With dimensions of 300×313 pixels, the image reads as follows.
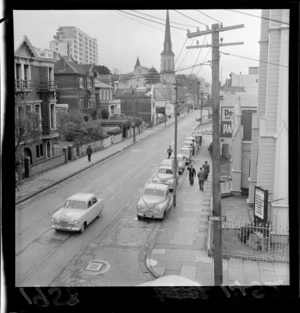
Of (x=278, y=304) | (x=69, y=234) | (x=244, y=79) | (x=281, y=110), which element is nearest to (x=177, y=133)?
(x=244, y=79)

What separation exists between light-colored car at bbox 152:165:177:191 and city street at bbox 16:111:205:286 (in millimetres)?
711

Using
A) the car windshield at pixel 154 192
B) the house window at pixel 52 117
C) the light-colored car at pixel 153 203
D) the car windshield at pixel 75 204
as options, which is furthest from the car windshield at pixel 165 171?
the car windshield at pixel 75 204

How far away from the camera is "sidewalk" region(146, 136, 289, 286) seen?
9.21 metres

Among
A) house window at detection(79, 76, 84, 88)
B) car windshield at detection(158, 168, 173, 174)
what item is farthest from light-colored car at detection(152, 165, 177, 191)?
house window at detection(79, 76, 84, 88)

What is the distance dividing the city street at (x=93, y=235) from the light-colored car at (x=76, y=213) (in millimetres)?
176

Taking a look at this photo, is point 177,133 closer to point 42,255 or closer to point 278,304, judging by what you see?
point 42,255

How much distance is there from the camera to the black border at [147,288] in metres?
6.24

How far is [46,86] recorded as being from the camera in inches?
417

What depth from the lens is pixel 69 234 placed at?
1068 centimetres

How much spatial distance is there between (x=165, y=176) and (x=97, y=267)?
6.17m

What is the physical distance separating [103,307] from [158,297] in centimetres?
90

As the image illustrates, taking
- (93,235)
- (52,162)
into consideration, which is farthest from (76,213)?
(52,162)

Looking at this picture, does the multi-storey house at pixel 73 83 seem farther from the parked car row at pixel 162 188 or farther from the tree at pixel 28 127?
the parked car row at pixel 162 188

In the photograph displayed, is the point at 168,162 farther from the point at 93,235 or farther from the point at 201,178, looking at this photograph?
the point at 93,235
